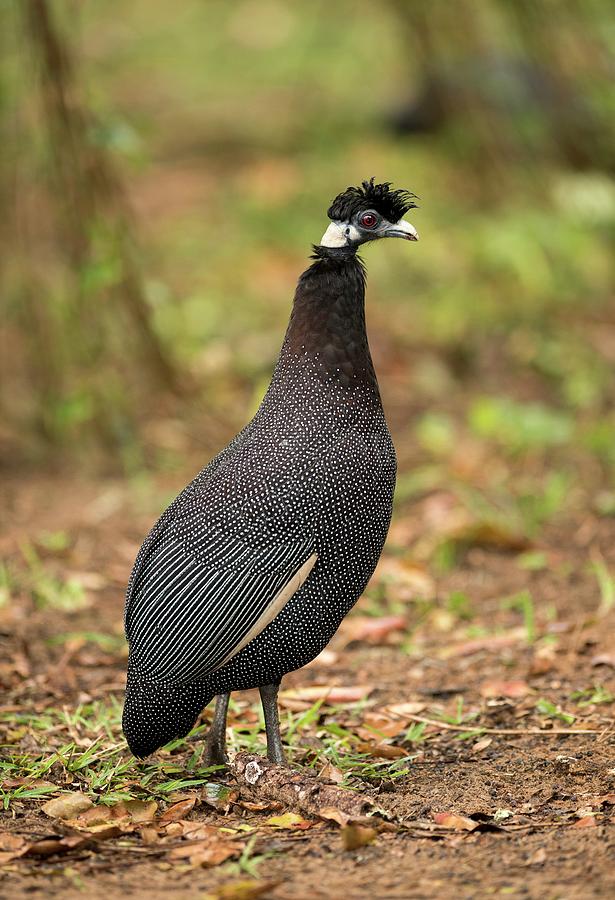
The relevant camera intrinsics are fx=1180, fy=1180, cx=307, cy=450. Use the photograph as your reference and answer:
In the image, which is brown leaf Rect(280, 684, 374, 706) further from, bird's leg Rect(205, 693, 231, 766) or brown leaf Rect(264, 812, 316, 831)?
brown leaf Rect(264, 812, 316, 831)

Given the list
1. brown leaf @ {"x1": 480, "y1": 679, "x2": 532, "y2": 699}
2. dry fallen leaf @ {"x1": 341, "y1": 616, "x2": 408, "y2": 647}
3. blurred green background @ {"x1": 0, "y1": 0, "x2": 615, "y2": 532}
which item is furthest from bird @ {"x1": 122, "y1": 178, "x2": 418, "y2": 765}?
blurred green background @ {"x1": 0, "y1": 0, "x2": 615, "y2": 532}

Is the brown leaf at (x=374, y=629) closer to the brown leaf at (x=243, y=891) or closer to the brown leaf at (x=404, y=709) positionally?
the brown leaf at (x=404, y=709)

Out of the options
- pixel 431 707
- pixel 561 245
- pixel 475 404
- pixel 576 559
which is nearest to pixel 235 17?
pixel 561 245

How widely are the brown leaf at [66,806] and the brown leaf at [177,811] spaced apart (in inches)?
8.1

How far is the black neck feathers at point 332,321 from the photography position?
3.50 meters

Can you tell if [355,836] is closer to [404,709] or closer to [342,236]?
[404,709]

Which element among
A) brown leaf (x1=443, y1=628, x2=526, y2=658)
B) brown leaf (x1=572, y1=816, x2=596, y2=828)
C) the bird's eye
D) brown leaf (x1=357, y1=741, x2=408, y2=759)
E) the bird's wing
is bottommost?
brown leaf (x1=572, y1=816, x2=596, y2=828)

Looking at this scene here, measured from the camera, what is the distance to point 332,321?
350 centimetres

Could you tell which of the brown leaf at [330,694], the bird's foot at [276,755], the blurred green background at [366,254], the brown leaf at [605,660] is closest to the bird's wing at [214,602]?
the bird's foot at [276,755]

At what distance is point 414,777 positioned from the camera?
11.4ft

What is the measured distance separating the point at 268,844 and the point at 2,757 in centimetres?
100

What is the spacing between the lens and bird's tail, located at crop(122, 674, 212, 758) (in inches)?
132

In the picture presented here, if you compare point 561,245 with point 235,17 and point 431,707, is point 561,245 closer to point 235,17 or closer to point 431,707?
point 431,707

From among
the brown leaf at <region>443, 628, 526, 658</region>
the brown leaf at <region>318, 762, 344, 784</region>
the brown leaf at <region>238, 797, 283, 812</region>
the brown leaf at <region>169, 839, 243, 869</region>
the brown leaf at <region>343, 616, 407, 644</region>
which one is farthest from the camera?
the brown leaf at <region>343, 616, 407, 644</region>
